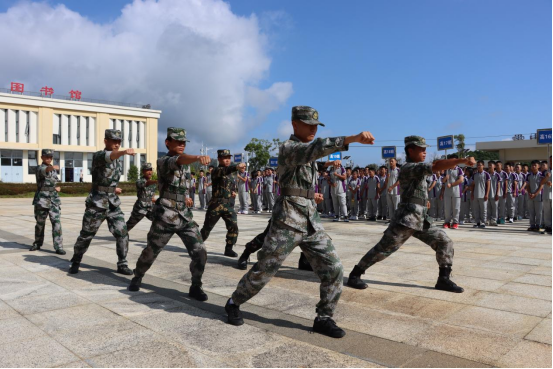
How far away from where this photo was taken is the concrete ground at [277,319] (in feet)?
10.8

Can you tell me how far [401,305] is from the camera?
469 cm

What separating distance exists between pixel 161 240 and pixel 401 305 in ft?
9.14

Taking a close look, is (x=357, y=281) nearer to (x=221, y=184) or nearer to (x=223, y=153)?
(x=221, y=184)

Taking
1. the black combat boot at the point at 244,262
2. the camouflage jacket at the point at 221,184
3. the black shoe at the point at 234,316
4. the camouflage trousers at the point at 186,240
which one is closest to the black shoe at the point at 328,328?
the black shoe at the point at 234,316

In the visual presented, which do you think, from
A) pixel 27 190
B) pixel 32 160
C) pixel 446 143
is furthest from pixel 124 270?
pixel 32 160

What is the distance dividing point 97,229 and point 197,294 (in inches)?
91.1

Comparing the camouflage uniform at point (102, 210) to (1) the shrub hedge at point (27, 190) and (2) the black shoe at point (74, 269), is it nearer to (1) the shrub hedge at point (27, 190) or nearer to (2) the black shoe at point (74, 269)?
(2) the black shoe at point (74, 269)

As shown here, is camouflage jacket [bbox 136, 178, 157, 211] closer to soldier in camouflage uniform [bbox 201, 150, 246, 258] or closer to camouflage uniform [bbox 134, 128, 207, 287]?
soldier in camouflage uniform [bbox 201, 150, 246, 258]

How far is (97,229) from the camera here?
6.34 m

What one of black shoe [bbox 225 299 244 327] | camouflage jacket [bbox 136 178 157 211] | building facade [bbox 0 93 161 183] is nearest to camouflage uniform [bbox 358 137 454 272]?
black shoe [bbox 225 299 244 327]

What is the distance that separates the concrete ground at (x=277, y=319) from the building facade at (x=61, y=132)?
47.9 meters

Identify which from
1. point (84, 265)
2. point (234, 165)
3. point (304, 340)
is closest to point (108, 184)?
point (84, 265)

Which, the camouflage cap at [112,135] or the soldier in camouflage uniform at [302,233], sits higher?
the camouflage cap at [112,135]

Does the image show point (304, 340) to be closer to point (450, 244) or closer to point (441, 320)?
point (441, 320)
